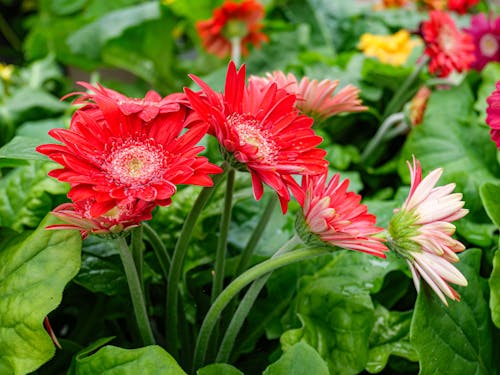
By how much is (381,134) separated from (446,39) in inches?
6.7

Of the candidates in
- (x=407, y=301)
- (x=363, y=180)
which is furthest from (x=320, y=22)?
(x=407, y=301)

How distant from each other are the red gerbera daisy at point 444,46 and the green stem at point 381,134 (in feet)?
0.29

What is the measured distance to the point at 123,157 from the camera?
393 millimetres

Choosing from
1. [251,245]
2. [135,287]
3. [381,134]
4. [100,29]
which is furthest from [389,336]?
[100,29]

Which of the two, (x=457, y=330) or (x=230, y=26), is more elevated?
(x=230, y=26)

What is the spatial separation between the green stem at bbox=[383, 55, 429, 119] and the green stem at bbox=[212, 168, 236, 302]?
1.71 feet

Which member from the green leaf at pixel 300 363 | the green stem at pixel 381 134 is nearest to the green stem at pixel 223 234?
the green leaf at pixel 300 363

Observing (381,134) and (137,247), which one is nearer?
(137,247)

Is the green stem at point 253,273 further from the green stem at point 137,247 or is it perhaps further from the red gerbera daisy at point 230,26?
the red gerbera daisy at point 230,26

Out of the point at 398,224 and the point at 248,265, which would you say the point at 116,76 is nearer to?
the point at 248,265

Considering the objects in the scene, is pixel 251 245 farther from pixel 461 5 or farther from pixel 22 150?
pixel 461 5

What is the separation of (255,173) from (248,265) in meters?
0.21

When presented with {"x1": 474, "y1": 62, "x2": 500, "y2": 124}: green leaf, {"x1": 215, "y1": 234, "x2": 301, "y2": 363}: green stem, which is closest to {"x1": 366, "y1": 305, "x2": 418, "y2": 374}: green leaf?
{"x1": 215, "y1": 234, "x2": 301, "y2": 363}: green stem

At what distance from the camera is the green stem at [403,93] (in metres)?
0.90
